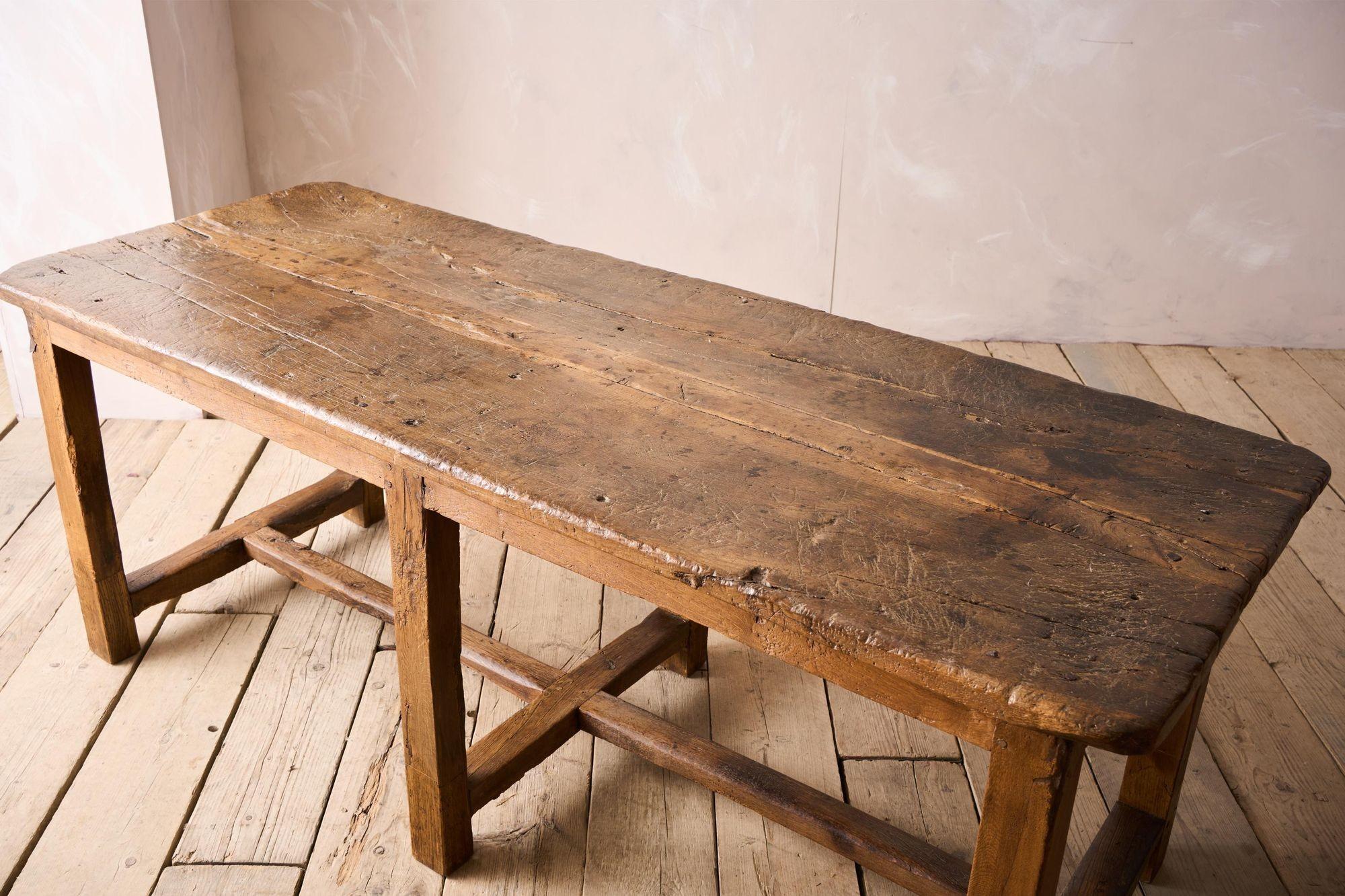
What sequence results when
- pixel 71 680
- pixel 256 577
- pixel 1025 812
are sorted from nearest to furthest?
pixel 1025 812, pixel 71 680, pixel 256 577

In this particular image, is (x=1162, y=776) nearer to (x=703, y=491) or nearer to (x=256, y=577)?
(x=703, y=491)

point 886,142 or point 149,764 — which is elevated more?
point 886,142

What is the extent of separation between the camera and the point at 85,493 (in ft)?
6.14

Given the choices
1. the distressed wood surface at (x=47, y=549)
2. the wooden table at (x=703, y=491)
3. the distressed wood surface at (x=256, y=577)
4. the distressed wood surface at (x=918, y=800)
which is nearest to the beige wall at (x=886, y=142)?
the distressed wood surface at (x=47, y=549)

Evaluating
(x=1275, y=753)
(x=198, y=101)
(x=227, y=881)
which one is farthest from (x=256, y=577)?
(x=1275, y=753)

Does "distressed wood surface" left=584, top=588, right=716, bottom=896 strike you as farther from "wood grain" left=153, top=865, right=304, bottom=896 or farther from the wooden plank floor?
"wood grain" left=153, top=865, right=304, bottom=896

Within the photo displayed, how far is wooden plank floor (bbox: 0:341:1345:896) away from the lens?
1.66m

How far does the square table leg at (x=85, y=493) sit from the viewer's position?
1775 mm

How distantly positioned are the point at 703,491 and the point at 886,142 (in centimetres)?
236

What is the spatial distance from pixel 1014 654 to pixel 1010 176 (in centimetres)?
264

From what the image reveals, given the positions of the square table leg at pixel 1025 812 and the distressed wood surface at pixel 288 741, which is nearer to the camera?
the square table leg at pixel 1025 812

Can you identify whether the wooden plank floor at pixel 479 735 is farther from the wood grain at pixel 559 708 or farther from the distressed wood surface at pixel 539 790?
the wood grain at pixel 559 708

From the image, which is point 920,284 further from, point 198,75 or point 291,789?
point 291,789

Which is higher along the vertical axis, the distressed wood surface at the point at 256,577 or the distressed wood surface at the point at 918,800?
the distressed wood surface at the point at 918,800
